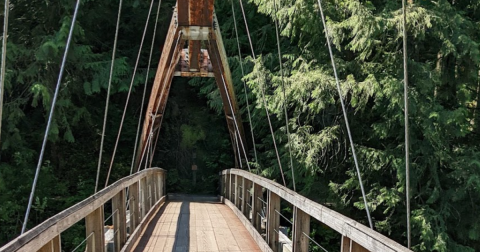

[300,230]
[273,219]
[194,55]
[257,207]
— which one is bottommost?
[257,207]

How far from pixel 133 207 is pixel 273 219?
1.73 meters

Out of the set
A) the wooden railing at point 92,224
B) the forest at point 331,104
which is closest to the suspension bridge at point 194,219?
the wooden railing at point 92,224

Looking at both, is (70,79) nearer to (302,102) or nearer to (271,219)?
(302,102)

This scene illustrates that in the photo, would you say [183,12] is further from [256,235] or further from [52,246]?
[52,246]

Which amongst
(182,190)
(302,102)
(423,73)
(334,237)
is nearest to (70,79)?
(182,190)

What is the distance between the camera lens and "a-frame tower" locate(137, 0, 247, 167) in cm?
622

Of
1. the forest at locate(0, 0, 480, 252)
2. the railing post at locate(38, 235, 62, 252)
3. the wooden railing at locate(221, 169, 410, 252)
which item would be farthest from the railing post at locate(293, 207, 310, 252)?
the railing post at locate(38, 235, 62, 252)

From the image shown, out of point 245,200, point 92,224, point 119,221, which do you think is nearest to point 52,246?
point 92,224

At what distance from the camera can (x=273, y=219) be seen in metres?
4.10

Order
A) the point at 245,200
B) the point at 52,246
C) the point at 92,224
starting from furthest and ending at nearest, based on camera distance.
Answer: the point at 245,200
the point at 92,224
the point at 52,246

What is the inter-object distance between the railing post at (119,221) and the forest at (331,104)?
A: 1.66m

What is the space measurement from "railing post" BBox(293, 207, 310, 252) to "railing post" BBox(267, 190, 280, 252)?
0.88 metres

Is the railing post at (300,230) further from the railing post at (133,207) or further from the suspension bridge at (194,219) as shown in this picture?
the railing post at (133,207)

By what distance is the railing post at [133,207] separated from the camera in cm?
488
